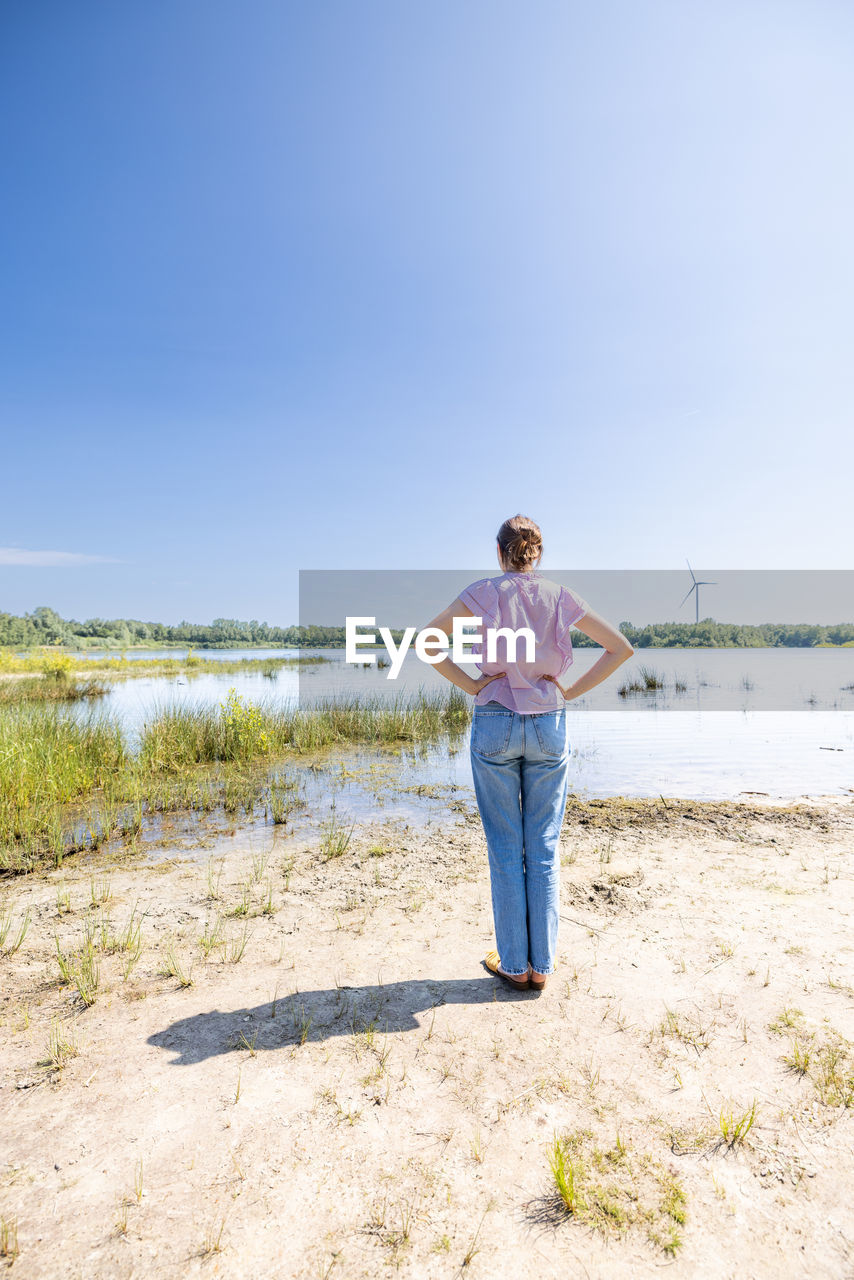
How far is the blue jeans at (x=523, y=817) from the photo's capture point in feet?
10.3

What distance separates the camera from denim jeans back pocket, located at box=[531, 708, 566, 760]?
313cm

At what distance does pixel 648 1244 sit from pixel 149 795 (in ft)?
24.0

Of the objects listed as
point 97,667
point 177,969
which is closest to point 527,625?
point 177,969

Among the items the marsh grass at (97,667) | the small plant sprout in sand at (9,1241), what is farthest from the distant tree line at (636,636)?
the small plant sprout in sand at (9,1241)

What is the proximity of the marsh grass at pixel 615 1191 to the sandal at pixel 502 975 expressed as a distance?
1.06 meters

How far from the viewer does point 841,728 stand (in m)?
13.4

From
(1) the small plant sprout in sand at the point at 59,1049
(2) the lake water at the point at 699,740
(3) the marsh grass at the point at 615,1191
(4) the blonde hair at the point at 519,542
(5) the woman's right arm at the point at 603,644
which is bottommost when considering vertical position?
(2) the lake water at the point at 699,740

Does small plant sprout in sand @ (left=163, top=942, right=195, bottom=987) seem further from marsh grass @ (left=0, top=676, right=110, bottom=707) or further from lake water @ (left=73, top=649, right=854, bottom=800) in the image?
marsh grass @ (left=0, top=676, right=110, bottom=707)

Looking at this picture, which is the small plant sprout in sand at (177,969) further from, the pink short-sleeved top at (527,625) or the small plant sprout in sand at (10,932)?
the pink short-sleeved top at (527,625)

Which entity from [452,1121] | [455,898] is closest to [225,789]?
[455,898]

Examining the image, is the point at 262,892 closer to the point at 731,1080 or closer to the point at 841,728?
the point at 731,1080

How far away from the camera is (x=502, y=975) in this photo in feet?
11.2

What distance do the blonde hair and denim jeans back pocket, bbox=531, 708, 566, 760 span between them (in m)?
0.80

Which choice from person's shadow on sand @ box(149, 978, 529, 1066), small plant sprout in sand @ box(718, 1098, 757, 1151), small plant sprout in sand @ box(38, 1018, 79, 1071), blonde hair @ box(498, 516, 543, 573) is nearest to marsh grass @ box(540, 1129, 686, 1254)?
small plant sprout in sand @ box(718, 1098, 757, 1151)
